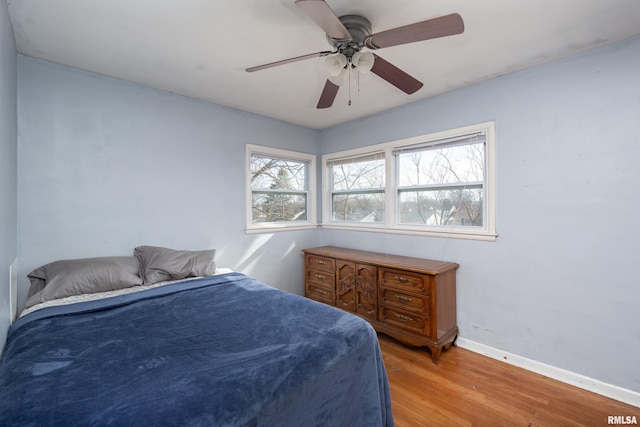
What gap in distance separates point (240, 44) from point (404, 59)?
1.26 m

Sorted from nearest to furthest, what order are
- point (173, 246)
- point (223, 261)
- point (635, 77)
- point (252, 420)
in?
point (252, 420) → point (635, 77) → point (173, 246) → point (223, 261)

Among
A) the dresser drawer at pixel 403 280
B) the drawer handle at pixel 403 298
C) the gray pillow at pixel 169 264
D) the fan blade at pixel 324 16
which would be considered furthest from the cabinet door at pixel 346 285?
the fan blade at pixel 324 16

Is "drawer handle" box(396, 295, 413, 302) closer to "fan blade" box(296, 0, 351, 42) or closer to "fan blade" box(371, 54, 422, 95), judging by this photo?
"fan blade" box(371, 54, 422, 95)

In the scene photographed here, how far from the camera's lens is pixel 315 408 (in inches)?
49.9

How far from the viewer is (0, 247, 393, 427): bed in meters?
0.96

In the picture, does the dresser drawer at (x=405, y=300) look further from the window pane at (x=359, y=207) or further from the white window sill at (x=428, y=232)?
the window pane at (x=359, y=207)

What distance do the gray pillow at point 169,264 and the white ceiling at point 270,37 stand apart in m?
1.58

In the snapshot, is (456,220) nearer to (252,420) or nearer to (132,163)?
(252,420)

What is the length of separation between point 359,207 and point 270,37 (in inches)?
93.9

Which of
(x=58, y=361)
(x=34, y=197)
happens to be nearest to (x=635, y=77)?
(x=58, y=361)

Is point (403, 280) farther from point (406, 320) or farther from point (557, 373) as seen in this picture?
point (557, 373)

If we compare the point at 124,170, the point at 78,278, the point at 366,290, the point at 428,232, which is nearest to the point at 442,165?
the point at 428,232

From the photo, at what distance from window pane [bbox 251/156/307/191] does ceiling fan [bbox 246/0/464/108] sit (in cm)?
165

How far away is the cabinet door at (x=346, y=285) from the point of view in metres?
3.16
